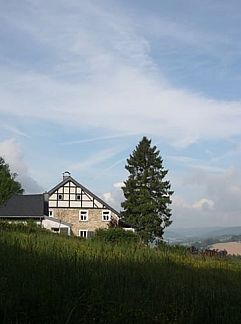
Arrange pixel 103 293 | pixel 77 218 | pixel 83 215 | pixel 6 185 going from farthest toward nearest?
pixel 6 185
pixel 83 215
pixel 77 218
pixel 103 293

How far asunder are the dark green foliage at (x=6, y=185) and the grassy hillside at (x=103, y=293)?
61.5 metres

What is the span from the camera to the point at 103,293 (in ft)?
27.2

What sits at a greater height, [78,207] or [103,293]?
[78,207]

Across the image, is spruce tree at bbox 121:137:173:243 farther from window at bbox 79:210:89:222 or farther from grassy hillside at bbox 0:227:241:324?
grassy hillside at bbox 0:227:241:324

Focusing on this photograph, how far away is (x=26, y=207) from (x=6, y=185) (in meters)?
21.9

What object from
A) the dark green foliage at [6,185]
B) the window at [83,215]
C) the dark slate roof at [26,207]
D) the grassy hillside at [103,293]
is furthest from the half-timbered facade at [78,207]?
the grassy hillside at [103,293]

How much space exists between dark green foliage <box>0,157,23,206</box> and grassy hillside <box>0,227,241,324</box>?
61.5 meters

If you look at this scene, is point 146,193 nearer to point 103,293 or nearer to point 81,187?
point 81,187

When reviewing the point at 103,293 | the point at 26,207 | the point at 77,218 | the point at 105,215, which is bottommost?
the point at 103,293

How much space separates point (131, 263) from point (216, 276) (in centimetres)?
206

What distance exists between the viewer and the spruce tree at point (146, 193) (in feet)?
205

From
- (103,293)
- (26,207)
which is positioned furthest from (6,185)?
(103,293)

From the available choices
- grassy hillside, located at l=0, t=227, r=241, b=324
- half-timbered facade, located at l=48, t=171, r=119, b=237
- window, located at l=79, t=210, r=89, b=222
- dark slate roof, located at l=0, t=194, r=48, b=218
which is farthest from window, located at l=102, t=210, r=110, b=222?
grassy hillside, located at l=0, t=227, r=241, b=324

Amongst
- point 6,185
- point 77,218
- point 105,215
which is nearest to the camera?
point 77,218
